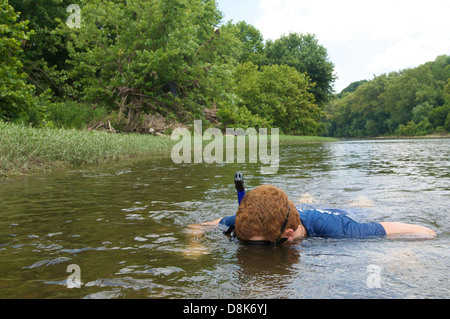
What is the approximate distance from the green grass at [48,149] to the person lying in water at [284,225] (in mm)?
7300

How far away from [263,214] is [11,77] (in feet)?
42.7

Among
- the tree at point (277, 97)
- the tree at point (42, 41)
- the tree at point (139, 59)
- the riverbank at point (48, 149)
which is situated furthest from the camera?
the tree at point (277, 97)

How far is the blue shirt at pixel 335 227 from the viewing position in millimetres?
3811

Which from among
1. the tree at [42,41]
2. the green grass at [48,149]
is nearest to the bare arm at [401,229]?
the green grass at [48,149]

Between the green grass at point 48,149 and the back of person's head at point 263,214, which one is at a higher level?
the green grass at point 48,149

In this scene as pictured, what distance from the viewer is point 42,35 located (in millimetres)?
21234

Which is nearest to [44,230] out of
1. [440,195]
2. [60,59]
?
[440,195]

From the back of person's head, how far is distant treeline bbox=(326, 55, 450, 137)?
70.2 meters

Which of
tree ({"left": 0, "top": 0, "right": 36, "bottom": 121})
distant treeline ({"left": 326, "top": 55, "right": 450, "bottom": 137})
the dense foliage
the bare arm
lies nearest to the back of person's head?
the bare arm

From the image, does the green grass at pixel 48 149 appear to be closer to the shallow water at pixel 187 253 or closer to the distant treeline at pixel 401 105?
the shallow water at pixel 187 253

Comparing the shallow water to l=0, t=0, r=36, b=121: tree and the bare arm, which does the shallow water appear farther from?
l=0, t=0, r=36, b=121: tree

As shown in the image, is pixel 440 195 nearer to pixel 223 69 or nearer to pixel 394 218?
pixel 394 218

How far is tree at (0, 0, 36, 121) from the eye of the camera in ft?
42.0
